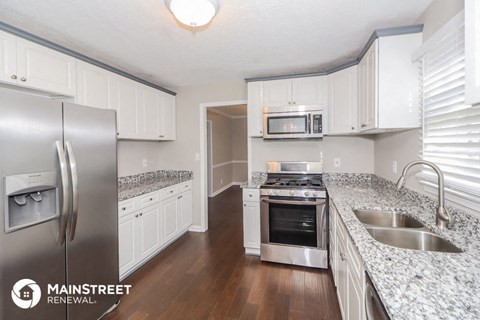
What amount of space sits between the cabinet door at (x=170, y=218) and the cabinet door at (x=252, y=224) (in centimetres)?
107

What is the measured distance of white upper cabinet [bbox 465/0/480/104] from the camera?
0.77 metres

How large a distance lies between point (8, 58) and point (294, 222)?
9.63 ft

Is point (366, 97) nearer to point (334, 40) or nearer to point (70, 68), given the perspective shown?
point (334, 40)

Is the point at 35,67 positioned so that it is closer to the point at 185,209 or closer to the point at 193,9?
the point at 193,9

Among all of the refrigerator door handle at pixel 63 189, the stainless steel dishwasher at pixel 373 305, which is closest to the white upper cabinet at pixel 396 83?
the stainless steel dishwasher at pixel 373 305

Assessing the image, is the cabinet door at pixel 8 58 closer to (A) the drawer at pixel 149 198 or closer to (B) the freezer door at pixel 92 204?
(B) the freezer door at pixel 92 204

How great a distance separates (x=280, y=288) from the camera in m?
2.22

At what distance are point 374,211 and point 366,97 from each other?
1116 millimetres

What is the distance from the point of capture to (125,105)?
275 centimetres

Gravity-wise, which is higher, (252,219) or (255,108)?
(255,108)

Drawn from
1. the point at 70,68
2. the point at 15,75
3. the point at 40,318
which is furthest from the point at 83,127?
the point at 40,318

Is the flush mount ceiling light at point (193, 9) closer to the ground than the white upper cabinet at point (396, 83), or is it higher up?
higher up

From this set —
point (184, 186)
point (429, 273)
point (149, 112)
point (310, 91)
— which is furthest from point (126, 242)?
point (310, 91)

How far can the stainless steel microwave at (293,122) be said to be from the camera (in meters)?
2.81
